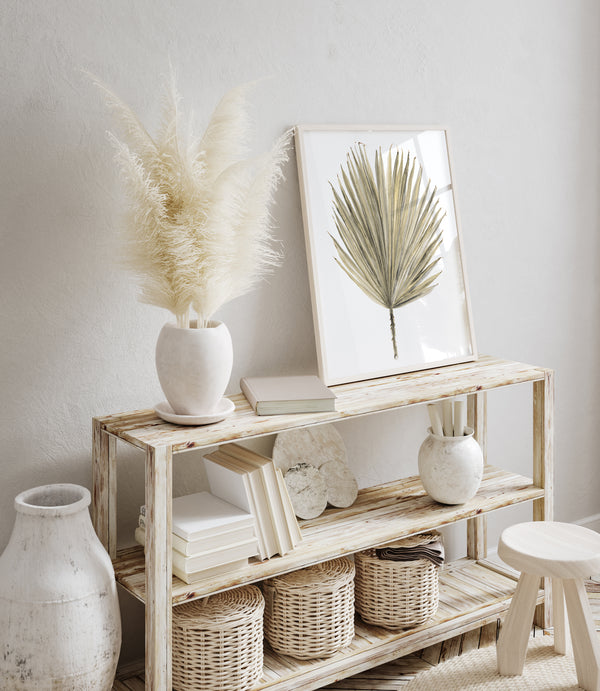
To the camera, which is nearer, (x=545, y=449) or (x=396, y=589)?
(x=396, y=589)

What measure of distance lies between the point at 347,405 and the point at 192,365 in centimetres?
41

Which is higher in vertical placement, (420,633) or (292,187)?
(292,187)

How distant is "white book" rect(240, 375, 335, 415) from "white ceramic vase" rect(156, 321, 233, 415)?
12 centimetres

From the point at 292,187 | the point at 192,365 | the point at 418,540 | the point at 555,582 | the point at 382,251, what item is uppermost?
the point at 292,187

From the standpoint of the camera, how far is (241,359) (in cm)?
207

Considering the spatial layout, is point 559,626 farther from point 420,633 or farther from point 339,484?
point 339,484

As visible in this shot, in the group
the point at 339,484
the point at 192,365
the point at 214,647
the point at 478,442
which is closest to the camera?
the point at 192,365

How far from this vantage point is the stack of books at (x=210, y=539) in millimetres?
1694

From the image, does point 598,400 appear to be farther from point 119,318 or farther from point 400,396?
point 119,318

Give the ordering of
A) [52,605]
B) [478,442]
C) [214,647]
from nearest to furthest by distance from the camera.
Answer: [52,605] < [214,647] < [478,442]

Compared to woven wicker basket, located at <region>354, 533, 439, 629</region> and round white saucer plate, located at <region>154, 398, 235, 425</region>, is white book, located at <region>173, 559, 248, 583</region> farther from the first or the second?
woven wicker basket, located at <region>354, 533, 439, 629</region>

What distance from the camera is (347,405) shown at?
1903 mm

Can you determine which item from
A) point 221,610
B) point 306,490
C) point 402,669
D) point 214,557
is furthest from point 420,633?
point 214,557

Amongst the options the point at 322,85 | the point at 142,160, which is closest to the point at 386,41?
the point at 322,85
